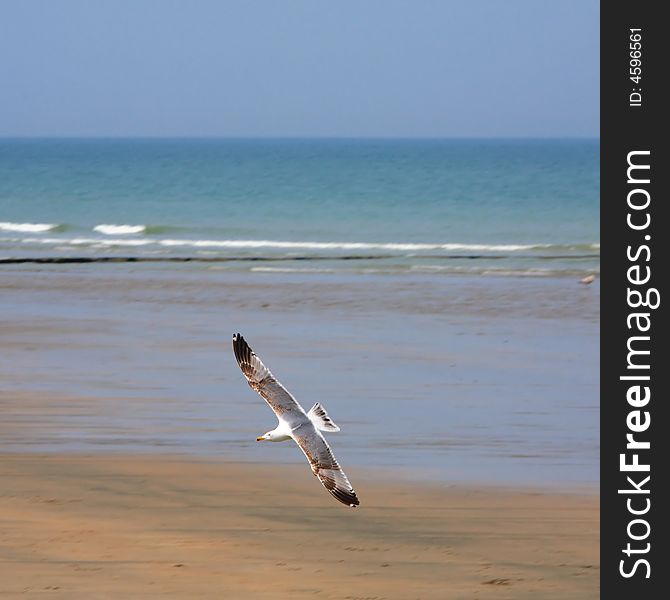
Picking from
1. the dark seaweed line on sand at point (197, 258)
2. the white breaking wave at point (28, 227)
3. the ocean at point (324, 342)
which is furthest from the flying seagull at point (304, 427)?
the white breaking wave at point (28, 227)

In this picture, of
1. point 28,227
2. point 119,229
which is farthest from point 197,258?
point 28,227

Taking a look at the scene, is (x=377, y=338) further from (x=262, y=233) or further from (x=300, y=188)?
(x=300, y=188)

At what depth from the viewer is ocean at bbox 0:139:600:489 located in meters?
9.75

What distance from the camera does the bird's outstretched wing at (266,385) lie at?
7438 mm

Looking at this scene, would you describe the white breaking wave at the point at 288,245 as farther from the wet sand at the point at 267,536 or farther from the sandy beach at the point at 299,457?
the wet sand at the point at 267,536

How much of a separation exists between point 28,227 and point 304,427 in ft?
95.3

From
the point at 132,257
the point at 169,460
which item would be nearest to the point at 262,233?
the point at 132,257

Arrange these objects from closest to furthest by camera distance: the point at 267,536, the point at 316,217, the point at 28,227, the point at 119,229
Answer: the point at 267,536
the point at 119,229
the point at 28,227
the point at 316,217

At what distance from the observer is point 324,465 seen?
23.0 ft

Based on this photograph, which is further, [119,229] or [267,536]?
[119,229]

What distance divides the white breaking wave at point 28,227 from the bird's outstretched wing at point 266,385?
2694 cm

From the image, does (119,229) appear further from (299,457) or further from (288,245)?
(299,457)

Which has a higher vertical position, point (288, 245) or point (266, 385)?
point (266, 385)

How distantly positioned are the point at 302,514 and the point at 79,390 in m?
3.93
